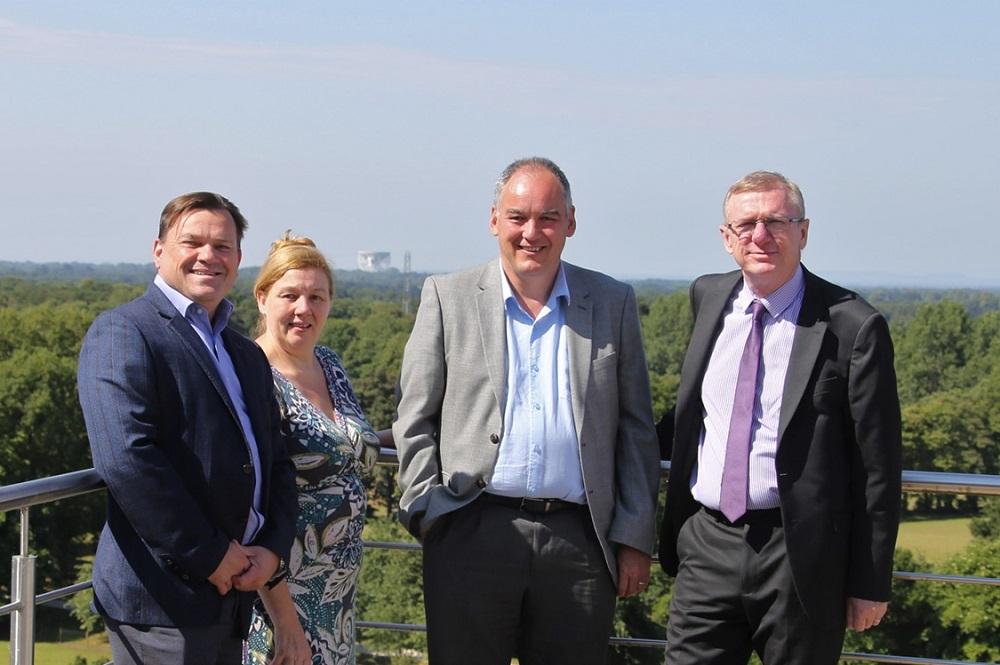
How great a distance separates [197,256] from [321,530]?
101cm

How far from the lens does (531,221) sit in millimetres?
3680

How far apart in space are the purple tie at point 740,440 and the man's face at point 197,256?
1.56 meters

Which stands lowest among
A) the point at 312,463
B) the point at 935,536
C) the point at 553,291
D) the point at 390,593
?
the point at 935,536

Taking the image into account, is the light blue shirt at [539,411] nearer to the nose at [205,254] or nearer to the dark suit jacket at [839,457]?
the dark suit jacket at [839,457]

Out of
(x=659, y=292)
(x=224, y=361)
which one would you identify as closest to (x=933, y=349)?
(x=659, y=292)

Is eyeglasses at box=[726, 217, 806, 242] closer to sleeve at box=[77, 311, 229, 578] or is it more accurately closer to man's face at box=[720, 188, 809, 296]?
man's face at box=[720, 188, 809, 296]

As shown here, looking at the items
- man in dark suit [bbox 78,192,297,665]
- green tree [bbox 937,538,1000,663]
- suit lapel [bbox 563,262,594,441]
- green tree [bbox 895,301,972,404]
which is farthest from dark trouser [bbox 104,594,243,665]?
green tree [bbox 895,301,972,404]

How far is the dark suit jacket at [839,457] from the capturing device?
342 centimetres

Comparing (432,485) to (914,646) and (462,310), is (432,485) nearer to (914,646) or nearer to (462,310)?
(462,310)

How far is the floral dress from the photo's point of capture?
362cm

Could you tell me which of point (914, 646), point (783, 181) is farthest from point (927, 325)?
point (783, 181)

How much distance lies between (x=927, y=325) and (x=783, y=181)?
2706 inches

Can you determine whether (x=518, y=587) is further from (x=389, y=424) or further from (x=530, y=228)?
(x=389, y=424)

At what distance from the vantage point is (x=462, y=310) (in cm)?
383
